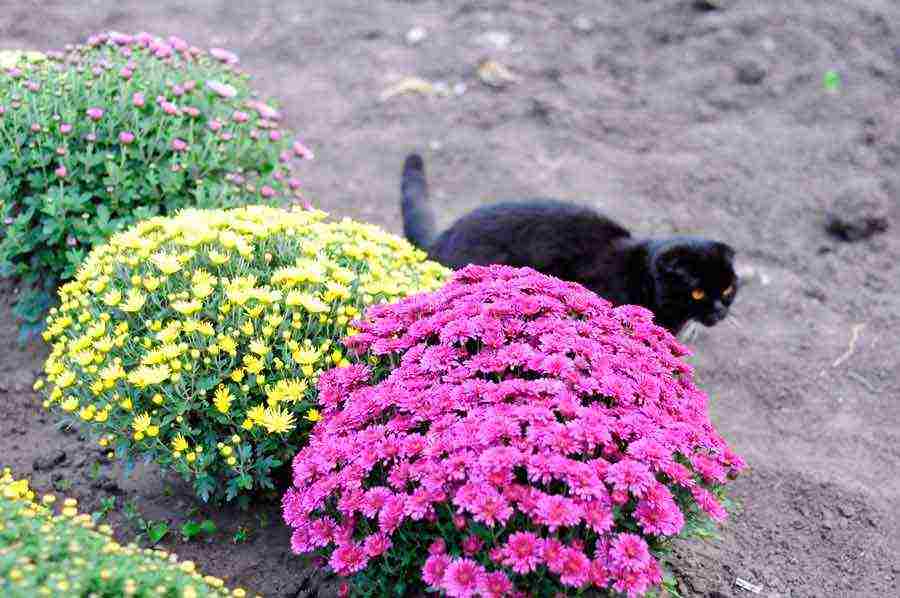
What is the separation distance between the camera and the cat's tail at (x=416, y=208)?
15.7 feet

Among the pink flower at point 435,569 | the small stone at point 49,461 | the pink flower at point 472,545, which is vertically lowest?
the small stone at point 49,461

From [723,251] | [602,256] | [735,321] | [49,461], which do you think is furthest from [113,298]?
[735,321]

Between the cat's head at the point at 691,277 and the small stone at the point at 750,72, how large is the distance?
118 inches

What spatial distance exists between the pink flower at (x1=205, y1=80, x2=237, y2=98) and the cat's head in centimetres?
203

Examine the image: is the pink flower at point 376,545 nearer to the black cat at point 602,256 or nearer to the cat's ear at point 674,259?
the black cat at point 602,256

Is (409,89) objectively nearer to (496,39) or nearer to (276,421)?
(496,39)

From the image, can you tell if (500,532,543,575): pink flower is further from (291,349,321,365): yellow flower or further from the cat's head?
the cat's head

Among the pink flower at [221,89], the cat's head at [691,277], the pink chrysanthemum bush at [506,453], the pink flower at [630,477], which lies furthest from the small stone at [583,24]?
the pink flower at [630,477]

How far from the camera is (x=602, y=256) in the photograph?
4.48 meters

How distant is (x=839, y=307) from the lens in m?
5.37

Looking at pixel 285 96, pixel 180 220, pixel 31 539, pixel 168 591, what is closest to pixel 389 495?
pixel 168 591

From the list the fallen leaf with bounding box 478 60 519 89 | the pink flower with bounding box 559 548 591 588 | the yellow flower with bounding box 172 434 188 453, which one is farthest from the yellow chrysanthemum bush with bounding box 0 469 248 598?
the fallen leaf with bounding box 478 60 519 89

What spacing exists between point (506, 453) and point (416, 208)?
2.64 m

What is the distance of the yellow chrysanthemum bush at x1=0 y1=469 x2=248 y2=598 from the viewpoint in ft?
6.97
